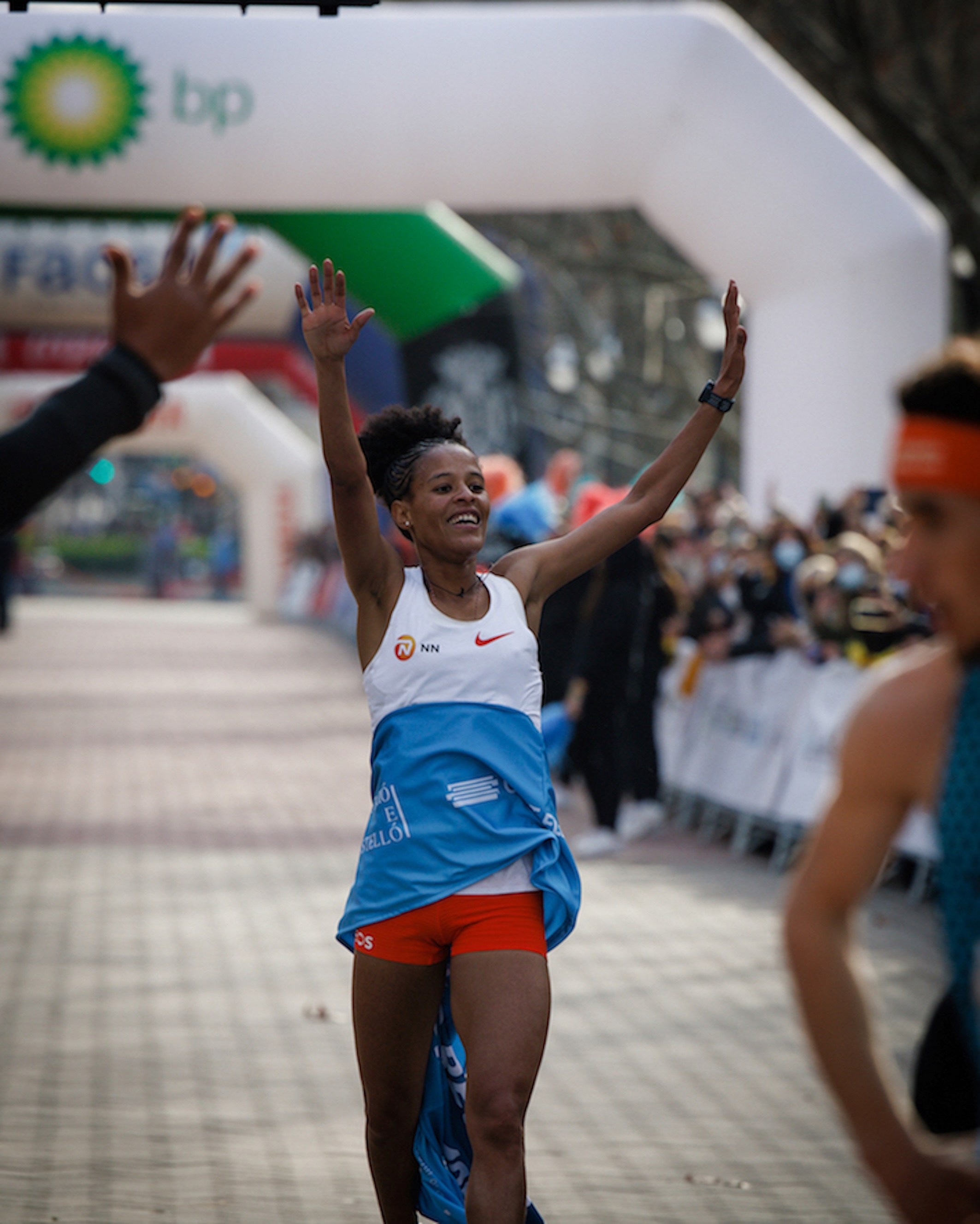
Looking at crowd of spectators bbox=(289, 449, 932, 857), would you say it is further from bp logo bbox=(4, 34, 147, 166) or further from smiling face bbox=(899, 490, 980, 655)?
smiling face bbox=(899, 490, 980, 655)

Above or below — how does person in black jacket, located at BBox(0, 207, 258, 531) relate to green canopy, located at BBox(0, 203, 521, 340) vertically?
below

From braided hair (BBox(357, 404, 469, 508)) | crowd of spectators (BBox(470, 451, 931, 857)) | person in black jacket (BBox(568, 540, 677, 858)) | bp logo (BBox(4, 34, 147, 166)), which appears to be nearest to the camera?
braided hair (BBox(357, 404, 469, 508))

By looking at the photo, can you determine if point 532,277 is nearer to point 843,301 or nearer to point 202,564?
point 843,301

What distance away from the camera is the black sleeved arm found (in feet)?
6.95

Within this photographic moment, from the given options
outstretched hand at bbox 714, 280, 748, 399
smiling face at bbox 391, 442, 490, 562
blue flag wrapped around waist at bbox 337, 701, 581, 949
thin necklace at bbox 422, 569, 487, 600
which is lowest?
blue flag wrapped around waist at bbox 337, 701, 581, 949

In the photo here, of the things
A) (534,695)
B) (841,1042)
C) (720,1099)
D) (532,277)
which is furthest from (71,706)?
(841,1042)

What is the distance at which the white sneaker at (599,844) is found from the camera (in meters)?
9.57

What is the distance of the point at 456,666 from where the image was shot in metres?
3.32

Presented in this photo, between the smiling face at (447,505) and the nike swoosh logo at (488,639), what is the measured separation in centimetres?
18

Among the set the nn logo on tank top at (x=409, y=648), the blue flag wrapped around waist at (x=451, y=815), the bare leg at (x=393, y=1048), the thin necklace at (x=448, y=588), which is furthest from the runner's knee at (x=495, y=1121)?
the thin necklace at (x=448, y=588)

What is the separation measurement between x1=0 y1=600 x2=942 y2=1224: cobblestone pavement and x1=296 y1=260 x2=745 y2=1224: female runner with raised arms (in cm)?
120

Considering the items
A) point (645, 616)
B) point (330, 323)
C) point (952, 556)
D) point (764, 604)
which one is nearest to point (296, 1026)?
point (330, 323)

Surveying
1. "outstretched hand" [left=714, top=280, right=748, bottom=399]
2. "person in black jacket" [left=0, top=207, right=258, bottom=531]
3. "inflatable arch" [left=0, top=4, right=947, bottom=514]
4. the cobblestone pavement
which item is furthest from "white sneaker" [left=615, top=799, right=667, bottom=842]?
"person in black jacket" [left=0, top=207, right=258, bottom=531]

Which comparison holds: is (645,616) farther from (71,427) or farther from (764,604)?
(71,427)
